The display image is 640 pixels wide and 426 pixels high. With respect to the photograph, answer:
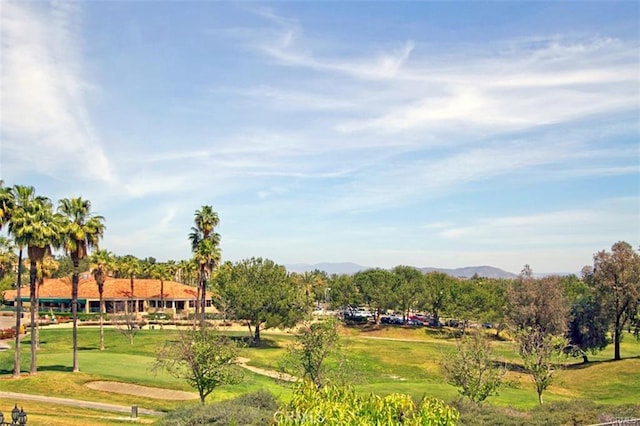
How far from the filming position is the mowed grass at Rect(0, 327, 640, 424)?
1781 inches

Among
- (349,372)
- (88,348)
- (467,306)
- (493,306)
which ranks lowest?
(88,348)

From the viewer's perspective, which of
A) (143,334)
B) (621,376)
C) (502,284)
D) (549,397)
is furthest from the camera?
(502,284)

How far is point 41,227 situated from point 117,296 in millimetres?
70835

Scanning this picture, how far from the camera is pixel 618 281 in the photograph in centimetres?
7212

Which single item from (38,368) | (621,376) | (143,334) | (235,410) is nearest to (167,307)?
(143,334)

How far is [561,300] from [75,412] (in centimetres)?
5904

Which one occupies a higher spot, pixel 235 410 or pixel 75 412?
pixel 235 410

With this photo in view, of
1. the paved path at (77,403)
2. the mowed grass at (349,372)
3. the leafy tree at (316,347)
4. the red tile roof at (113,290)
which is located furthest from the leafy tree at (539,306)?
the red tile roof at (113,290)

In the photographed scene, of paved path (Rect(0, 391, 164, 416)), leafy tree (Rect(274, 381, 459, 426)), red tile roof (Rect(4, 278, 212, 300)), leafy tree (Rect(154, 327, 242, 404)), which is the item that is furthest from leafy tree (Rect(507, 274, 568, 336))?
red tile roof (Rect(4, 278, 212, 300))

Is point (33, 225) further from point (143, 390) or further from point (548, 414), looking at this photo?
point (548, 414)

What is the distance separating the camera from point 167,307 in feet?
408

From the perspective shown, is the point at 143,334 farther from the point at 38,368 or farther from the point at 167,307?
the point at 167,307

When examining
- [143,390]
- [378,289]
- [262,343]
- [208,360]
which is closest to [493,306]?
[378,289]

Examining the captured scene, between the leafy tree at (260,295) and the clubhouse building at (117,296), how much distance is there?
2882 centimetres
